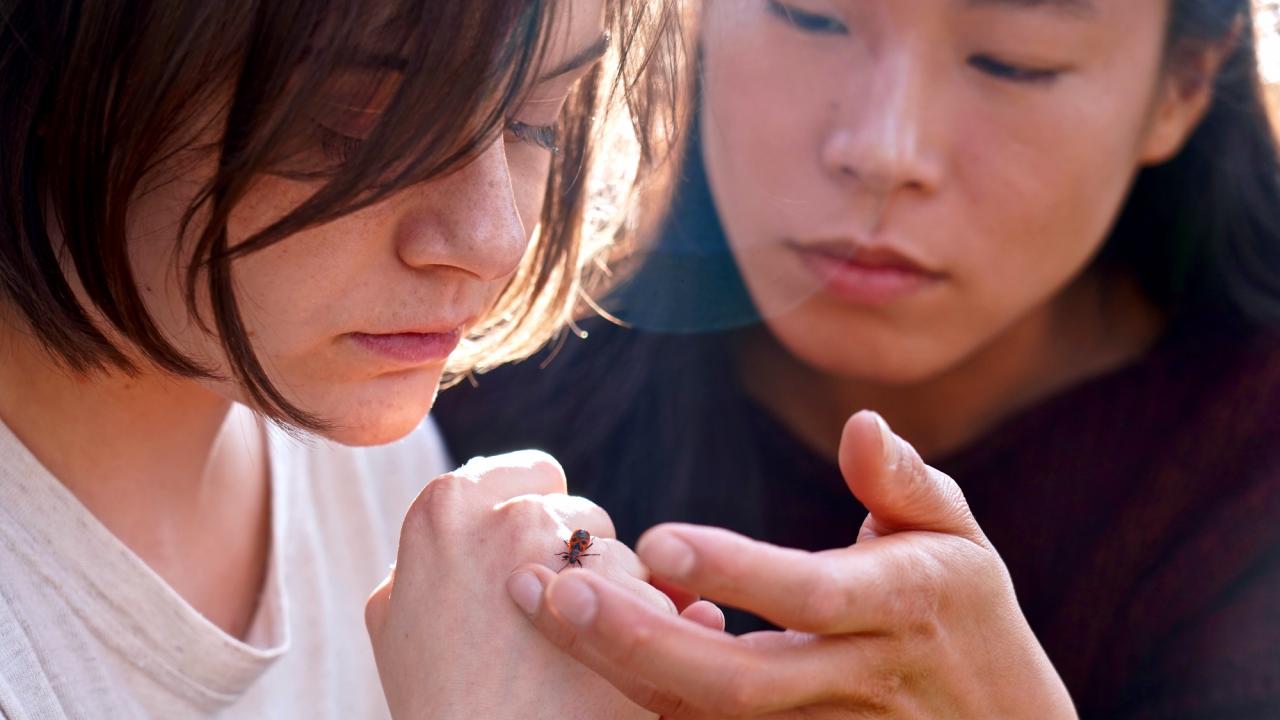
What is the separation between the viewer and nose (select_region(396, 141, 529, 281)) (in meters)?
1.02

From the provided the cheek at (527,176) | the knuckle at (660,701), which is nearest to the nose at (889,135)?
the cheek at (527,176)

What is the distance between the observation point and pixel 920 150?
5.41ft

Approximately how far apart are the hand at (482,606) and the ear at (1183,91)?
122cm

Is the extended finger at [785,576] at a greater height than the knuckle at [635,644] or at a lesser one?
greater

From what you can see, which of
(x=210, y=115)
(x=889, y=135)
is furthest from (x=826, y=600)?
(x=889, y=135)

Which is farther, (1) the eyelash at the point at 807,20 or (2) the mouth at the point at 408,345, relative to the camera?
(1) the eyelash at the point at 807,20

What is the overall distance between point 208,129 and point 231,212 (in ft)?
0.23

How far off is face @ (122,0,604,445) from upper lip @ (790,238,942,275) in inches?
28.6

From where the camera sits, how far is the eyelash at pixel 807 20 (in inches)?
66.9

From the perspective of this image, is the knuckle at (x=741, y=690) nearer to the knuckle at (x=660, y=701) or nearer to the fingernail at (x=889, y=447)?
the knuckle at (x=660, y=701)

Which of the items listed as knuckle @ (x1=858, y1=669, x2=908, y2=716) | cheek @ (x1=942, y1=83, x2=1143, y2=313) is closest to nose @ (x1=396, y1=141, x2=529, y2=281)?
knuckle @ (x1=858, y1=669, x2=908, y2=716)

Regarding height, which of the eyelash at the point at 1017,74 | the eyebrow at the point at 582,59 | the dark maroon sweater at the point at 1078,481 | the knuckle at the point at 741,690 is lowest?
the dark maroon sweater at the point at 1078,481

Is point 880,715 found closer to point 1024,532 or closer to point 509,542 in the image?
point 509,542

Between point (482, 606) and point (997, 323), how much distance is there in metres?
1.05
